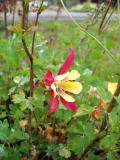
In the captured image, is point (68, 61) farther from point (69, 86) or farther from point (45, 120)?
point (45, 120)

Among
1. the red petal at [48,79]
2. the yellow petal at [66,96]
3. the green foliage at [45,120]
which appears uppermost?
the red petal at [48,79]

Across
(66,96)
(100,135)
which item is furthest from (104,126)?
(66,96)

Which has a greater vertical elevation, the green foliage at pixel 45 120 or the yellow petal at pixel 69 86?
the yellow petal at pixel 69 86

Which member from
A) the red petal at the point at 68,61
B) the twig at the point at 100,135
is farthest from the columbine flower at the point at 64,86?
the twig at the point at 100,135

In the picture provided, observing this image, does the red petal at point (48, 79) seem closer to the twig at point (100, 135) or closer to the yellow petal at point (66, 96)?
the yellow petal at point (66, 96)

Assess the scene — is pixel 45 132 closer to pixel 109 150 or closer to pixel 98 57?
pixel 109 150

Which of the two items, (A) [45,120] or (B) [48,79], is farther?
(A) [45,120]

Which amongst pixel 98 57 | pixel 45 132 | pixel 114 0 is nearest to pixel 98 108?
pixel 45 132

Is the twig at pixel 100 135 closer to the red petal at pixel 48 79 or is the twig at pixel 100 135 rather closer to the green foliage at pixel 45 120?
the green foliage at pixel 45 120

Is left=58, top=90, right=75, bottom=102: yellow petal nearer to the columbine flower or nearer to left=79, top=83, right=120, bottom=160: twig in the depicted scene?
the columbine flower

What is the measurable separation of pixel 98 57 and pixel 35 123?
0.39 metres

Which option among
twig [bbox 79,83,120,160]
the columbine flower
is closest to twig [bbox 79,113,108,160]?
twig [bbox 79,83,120,160]

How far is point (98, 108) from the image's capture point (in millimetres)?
1188

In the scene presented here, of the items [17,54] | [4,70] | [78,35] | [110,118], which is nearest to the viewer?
[110,118]
